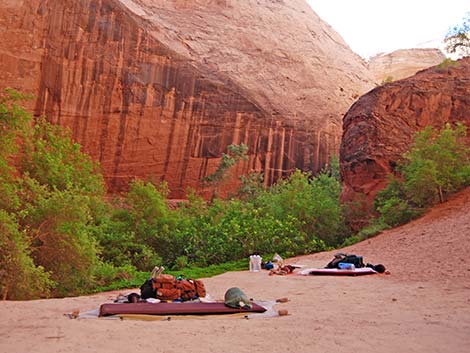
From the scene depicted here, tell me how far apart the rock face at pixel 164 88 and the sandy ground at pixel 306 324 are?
2223cm

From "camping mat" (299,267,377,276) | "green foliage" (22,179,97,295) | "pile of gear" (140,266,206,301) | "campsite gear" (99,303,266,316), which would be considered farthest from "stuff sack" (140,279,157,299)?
"camping mat" (299,267,377,276)

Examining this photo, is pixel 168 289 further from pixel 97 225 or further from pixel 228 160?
pixel 228 160

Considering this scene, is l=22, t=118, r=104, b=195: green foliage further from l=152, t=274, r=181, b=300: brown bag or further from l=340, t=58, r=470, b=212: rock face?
l=340, t=58, r=470, b=212: rock face

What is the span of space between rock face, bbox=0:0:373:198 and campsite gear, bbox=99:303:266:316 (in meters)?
24.9

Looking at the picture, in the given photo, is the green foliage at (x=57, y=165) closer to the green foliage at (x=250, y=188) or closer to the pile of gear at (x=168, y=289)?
the pile of gear at (x=168, y=289)

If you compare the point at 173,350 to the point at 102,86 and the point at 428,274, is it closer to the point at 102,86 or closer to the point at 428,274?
the point at 428,274

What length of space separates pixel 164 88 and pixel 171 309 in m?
27.0

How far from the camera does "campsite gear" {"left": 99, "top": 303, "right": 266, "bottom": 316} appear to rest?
673 cm

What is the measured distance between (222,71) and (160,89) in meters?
5.06

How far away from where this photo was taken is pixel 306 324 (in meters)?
6.18

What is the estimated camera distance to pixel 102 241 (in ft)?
59.5

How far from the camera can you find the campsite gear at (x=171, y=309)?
22.1 ft

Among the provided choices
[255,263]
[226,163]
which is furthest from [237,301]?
[226,163]

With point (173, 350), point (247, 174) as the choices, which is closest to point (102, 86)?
point (247, 174)
